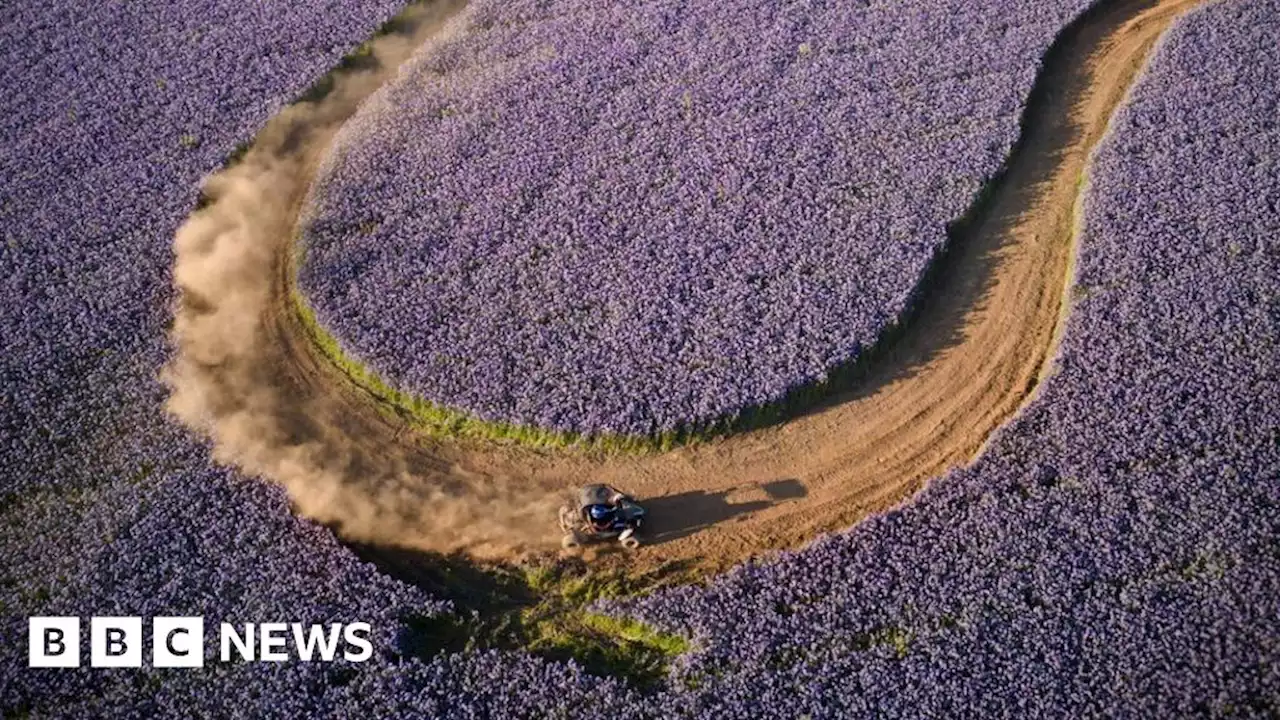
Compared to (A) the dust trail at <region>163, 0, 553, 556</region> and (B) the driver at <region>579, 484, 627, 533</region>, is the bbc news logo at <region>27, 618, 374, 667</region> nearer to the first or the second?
(A) the dust trail at <region>163, 0, 553, 556</region>

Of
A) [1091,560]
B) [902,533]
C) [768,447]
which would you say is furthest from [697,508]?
[1091,560]

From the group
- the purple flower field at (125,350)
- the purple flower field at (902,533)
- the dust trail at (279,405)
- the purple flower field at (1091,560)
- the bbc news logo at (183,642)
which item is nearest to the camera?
the purple flower field at (1091,560)

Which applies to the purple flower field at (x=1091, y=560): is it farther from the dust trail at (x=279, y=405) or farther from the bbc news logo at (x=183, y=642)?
the bbc news logo at (x=183, y=642)

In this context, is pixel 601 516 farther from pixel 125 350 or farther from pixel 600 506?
pixel 125 350

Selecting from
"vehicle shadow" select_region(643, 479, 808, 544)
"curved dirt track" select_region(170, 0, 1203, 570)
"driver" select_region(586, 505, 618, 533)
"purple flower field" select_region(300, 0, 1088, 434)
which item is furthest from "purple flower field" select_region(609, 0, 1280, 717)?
"purple flower field" select_region(300, 0, 1088, 434)

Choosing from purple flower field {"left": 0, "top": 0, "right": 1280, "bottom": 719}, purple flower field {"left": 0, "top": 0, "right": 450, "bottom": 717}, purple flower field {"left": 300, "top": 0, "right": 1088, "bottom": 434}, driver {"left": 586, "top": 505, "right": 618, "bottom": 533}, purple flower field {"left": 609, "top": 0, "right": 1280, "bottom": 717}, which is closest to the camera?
purple flower field {"left": 609, "top": 0, "right": 1280, "bottom": 717}

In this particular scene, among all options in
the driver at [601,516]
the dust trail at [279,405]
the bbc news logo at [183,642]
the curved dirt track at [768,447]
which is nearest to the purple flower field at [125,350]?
the bbc news logo at [183,642]
